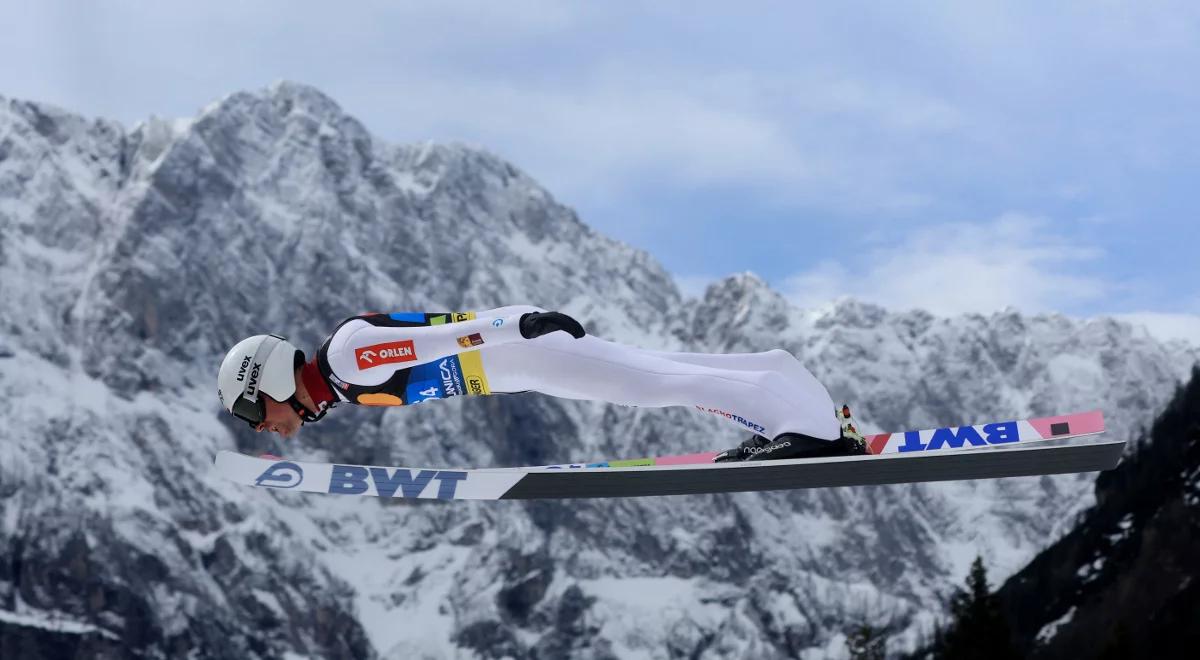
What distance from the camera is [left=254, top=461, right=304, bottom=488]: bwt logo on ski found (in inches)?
360

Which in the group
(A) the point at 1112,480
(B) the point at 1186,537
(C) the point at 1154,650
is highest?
(A) the point at 1112,480

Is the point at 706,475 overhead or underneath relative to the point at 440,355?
underneath

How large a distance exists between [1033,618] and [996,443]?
122 m

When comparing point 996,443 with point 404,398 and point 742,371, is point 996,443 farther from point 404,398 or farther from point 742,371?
point 404,398

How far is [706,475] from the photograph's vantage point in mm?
8570

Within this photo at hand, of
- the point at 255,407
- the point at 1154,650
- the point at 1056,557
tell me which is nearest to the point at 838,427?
the point at 255,407

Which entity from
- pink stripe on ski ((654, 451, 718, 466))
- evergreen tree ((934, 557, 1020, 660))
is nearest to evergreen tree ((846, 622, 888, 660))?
evergreen tree ((934, 557, 1020, 660))

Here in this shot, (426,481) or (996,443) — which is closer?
(426,481)

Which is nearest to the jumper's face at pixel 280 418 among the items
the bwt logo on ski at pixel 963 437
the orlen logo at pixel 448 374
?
the orlen logo at pixel 448 374

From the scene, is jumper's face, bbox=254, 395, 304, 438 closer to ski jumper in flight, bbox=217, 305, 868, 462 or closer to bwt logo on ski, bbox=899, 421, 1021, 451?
ski jumper in flight, bbox=217, 305, 868, 462

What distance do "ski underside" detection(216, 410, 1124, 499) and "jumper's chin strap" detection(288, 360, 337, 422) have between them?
0.40 metres

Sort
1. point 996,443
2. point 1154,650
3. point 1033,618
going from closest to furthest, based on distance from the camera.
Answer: point 996,443, point 1154,650, point 1033,618

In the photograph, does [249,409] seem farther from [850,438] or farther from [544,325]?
Answer: [850,438]

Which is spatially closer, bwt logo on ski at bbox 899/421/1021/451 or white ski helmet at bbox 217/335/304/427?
white ski helmet at bbox 217/335/304/427
